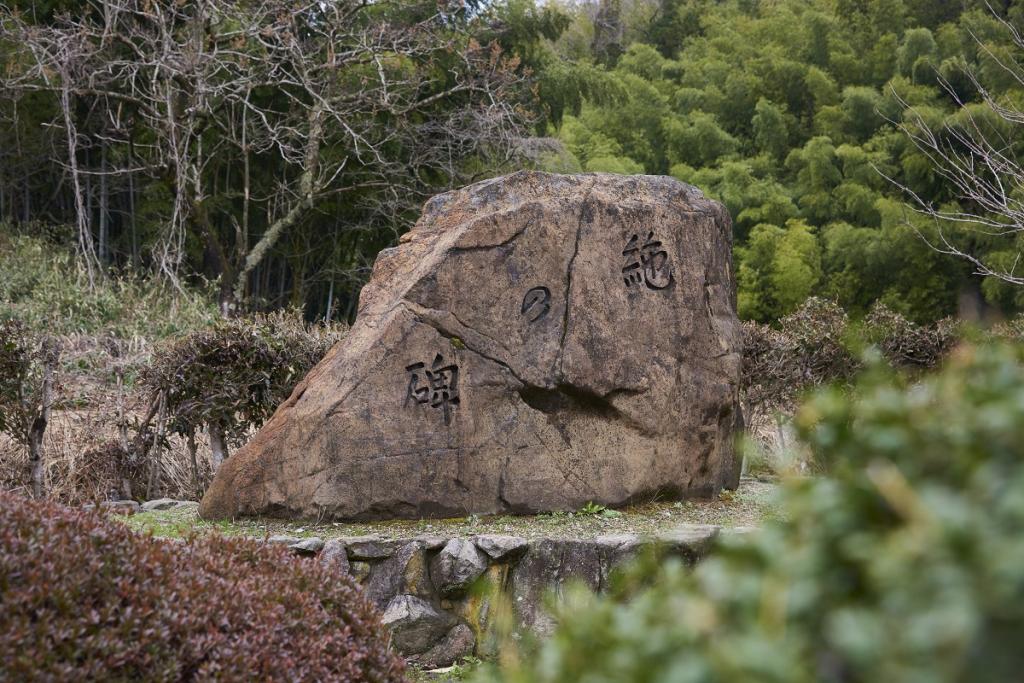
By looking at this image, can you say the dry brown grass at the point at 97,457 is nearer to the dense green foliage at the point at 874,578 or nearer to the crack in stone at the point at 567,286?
the crack in stone at the point at 567,286

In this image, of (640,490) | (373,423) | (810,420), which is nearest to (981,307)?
(640,490)

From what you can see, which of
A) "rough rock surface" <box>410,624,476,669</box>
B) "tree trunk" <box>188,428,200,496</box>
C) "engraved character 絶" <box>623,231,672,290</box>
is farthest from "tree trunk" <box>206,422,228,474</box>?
"engraved character 絶" <box>623,231,672,290</box>

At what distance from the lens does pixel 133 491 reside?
7.10 meters

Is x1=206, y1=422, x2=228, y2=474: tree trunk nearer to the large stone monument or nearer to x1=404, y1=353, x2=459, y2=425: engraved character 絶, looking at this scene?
the large stone monument

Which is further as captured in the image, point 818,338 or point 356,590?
point 818,338

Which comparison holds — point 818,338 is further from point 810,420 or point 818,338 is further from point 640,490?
point 810,420

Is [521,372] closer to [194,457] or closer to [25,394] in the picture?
[194,457]

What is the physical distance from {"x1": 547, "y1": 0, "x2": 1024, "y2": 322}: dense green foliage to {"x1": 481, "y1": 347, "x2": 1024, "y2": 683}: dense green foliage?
13.7m

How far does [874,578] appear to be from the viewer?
90 centimetres

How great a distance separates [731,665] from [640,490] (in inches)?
194

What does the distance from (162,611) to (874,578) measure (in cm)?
203

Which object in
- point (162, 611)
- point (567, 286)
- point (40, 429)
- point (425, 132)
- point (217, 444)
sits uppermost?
point (425, 132)

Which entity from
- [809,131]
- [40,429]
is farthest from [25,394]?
[809,131]

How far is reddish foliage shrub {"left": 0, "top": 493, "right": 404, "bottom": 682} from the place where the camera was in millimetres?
2312
